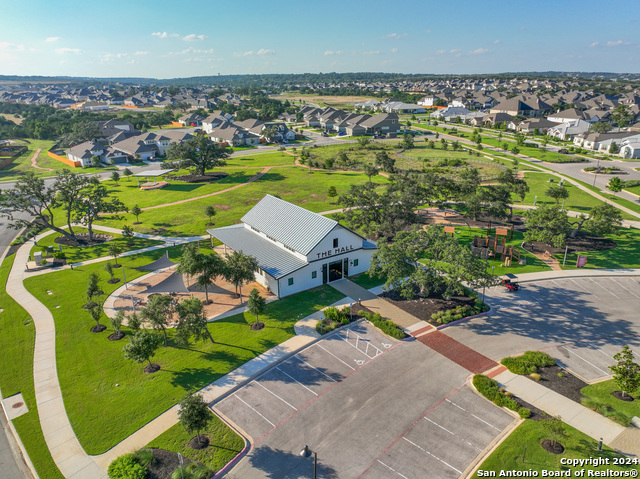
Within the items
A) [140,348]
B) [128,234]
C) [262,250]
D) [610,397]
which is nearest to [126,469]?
[140,348]

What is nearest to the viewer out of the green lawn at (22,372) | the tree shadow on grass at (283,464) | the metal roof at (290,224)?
the tree shadow on grass at (283,464)

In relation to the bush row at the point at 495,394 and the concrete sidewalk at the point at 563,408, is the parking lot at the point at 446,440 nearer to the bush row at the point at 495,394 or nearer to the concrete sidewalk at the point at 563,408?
the bush row at the point at 495,394

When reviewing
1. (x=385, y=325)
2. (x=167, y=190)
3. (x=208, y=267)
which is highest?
(x=208, y=267)

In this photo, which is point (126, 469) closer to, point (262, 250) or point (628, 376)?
point (262, 250)

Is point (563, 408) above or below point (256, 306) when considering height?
below

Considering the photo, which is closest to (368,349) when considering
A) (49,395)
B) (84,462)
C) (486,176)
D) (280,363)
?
(280,363)

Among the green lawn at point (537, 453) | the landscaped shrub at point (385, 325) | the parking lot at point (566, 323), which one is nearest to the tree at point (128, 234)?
the landscaped shrub at point (385, 325)

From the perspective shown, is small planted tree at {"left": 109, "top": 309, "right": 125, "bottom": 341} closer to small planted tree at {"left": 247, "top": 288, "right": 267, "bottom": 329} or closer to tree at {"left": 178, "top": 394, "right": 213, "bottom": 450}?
small planted tree at {"left": 247, "top": 288, "right": 267, "bottom": 329}

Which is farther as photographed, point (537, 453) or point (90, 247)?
point (90, 247)
